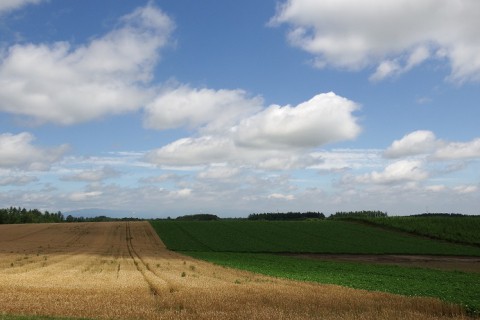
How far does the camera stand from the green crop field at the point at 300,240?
76.7 meters

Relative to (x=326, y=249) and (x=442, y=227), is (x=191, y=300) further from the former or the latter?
(x=442, y=227)

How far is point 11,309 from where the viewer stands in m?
18.6

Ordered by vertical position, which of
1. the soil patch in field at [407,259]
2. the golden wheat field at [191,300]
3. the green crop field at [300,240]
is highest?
the green crop field at [300,240]

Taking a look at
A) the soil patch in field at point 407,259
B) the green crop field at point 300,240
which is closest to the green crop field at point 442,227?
the green crop field at point 300,240

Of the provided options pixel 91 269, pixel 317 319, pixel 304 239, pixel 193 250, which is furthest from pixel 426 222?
pixel 317 319

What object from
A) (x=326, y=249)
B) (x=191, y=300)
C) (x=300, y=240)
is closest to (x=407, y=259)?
(x=326, y=249)

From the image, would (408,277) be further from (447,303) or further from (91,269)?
(91,269)

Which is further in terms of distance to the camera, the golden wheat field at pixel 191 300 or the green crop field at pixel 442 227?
the green crop field at pixel 442 227

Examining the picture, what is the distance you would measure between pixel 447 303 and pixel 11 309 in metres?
19.8

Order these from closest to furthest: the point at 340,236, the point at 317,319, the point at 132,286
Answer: the point at 317,319 < the point at 132,286 < the point at 340,236

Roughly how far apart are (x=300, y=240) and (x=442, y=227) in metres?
34.4

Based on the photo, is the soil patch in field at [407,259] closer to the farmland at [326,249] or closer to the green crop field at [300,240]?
the farmland at [326,249]

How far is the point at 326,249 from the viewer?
77250 mm

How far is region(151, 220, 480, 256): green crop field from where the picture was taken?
252 ft
